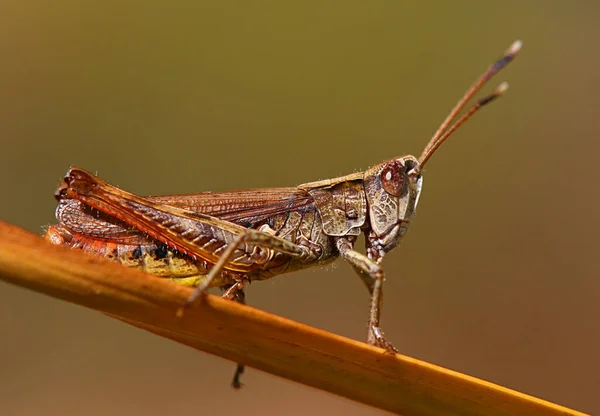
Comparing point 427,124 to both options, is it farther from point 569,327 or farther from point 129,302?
point 129,302

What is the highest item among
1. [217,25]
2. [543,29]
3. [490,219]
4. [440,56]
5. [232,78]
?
[543,29]

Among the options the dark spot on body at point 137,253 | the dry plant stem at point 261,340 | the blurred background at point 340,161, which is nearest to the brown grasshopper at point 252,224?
the dark spot on body at point 137,253

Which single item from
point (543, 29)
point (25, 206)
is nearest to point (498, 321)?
point (543, 29)

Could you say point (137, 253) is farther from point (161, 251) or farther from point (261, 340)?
point (261, 340)

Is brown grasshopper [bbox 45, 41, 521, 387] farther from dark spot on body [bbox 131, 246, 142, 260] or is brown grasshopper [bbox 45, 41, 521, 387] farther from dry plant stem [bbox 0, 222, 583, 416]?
dry plant stem [bbox 0, 222, 583, 416]

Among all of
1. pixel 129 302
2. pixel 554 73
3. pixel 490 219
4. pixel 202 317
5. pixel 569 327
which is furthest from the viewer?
pixel 554 73

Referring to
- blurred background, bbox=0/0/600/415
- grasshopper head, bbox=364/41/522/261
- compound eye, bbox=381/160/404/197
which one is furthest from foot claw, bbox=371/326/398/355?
blurred background, bbox=0/0/600/415
